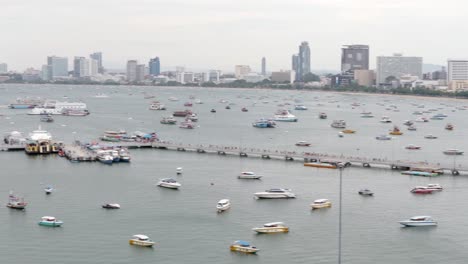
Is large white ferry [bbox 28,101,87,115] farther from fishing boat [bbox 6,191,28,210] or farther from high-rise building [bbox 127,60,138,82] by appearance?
high-rise building [bbox 127,60,138,82]

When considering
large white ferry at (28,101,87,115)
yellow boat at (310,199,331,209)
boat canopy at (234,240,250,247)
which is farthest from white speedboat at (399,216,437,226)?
large white ferry at (28,101,87,115)

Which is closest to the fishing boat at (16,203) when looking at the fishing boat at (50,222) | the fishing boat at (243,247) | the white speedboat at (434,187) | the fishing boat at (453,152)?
the fishing boat at (50,222)

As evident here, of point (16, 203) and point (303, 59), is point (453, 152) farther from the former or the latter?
point (303, 59)

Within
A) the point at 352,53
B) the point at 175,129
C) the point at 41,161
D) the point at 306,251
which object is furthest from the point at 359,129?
the point at 352,53

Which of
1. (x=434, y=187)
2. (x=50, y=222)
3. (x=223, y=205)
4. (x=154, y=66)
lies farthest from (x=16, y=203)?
(x=154, y=66)

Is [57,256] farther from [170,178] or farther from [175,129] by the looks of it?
[175,129]

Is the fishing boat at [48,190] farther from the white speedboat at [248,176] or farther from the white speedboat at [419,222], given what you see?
the white speedboat at [419,222]
